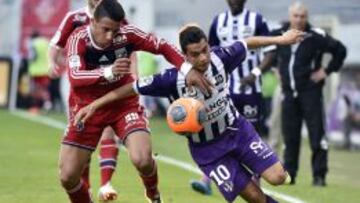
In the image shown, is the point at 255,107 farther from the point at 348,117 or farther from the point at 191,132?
the point at 348,117

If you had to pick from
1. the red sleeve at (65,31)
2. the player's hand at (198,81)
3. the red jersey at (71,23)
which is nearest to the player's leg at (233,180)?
the player's hand at (198,81)

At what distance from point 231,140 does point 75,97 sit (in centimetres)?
171

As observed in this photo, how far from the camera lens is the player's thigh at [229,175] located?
9.51 metres

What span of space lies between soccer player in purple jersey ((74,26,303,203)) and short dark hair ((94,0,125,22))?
58 centimetres

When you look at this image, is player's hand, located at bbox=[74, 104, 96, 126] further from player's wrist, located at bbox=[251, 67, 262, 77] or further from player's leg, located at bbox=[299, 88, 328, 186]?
player's leg, located at bbox=[299, 88, 328, 186]

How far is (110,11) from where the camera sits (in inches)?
384

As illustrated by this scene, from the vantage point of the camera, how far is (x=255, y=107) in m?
12.9

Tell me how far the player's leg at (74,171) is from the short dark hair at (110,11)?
1295mm

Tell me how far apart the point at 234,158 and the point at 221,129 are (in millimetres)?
269

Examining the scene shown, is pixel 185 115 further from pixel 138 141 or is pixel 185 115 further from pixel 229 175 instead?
pixel 138 141

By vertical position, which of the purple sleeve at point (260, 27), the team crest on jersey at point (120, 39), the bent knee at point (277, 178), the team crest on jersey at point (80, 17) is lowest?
the bent knee at point (277, 178)

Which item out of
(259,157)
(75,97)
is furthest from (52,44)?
(259,157)

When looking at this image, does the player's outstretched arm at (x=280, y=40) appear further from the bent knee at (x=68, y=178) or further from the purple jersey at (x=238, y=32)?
the purple jersey at (x=238, y=32)

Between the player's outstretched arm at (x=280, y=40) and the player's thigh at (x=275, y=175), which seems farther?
the player's outstretched arm at (x=280, y=40)
